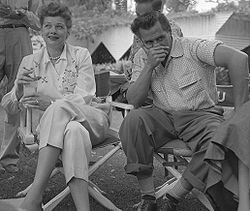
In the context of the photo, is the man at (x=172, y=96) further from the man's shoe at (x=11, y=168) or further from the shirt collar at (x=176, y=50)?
the man's shoe at (x=11, y=168)

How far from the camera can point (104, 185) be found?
13.2 ft

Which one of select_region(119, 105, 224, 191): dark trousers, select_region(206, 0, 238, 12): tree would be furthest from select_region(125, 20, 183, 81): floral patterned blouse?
select_region(206, 0, 238, 12): tree

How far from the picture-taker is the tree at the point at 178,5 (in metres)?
8.64

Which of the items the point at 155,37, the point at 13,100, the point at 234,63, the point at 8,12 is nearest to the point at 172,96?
the point at 155,37

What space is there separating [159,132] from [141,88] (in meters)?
0.30

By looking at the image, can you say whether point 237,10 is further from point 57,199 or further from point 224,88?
point 57,199

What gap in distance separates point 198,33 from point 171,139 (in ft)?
24.6

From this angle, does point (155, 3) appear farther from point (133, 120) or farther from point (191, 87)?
point (133, 120)

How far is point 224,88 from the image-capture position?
356cm

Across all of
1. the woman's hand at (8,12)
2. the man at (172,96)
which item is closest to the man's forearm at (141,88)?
the man at (172,96)

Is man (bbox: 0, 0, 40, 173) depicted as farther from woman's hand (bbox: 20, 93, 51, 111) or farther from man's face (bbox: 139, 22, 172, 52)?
man's face (bbox: 139, 22, 172, 52)

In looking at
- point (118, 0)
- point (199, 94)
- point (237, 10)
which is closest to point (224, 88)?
point (199, 94)

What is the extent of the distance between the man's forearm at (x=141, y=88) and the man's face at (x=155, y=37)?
5.7 inches

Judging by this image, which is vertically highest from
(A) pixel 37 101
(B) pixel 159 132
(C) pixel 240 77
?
(C) pixel 240 77
